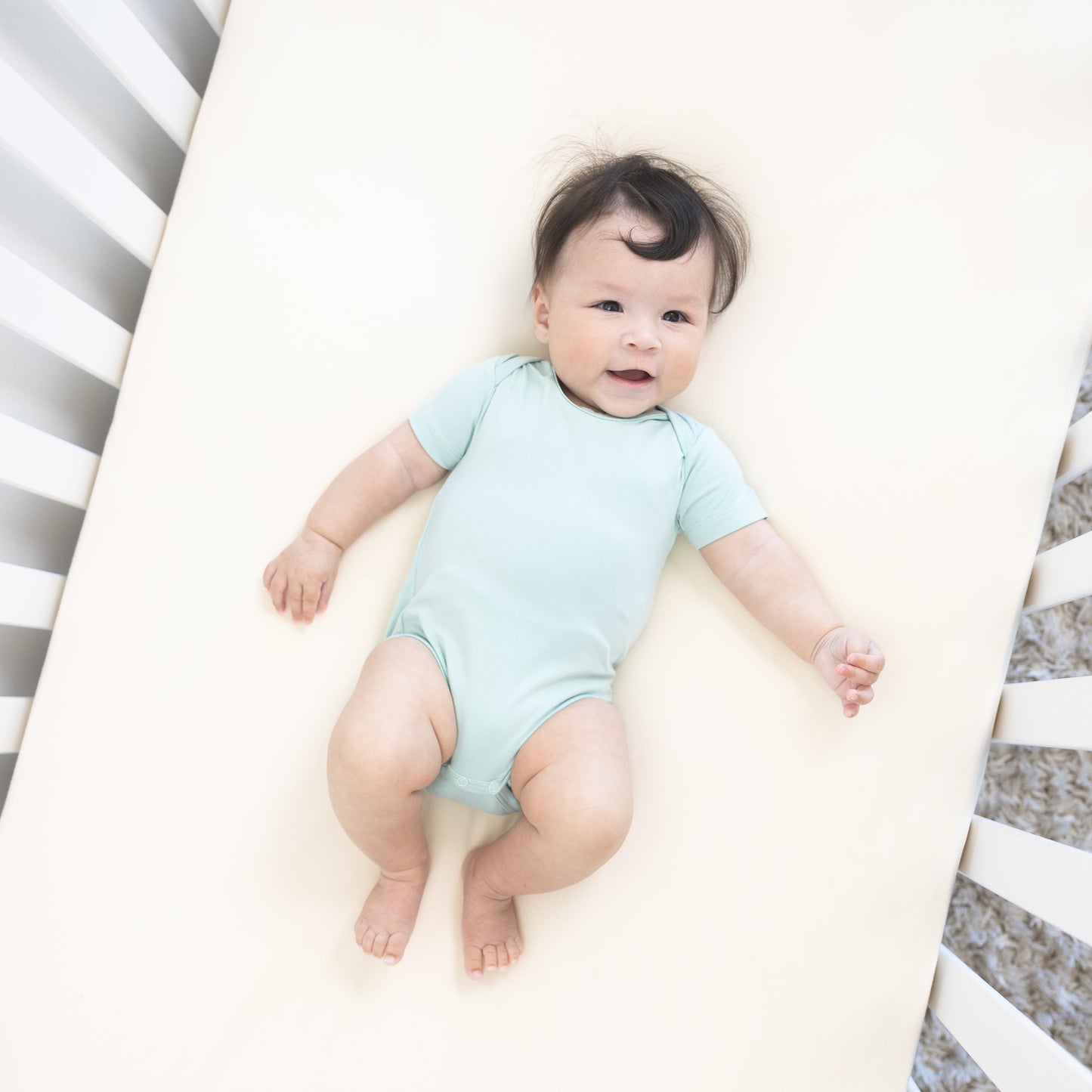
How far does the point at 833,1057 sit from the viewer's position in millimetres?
885

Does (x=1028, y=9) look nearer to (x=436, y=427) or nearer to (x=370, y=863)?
(x=436, y=427)

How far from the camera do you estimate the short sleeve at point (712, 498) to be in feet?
3.11

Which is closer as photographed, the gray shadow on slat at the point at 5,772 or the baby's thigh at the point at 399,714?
the baby's thigh at the point at 399,714

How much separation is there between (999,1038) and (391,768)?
0.60 metres

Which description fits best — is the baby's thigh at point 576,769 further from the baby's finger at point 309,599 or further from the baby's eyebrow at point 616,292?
the baby's eyebrow at point 616,292

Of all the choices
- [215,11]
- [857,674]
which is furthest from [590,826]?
[215,11]

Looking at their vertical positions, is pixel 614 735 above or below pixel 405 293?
below

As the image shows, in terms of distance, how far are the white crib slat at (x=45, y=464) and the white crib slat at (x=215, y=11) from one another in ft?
1.79

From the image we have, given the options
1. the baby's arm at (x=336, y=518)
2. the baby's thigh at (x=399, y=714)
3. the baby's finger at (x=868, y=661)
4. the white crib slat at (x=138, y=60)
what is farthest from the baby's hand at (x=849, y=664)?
the white crib slat at (x=138, y=60)

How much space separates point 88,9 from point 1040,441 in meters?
1.08

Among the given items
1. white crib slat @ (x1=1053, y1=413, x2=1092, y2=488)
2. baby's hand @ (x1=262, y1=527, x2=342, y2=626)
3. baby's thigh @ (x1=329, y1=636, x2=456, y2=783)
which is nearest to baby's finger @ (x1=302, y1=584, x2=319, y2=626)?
baby's hand @ (x1=262, y1=527, x2=342, y2=626)

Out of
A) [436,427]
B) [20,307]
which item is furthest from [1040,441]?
[20,307]

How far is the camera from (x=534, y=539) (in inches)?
35.9

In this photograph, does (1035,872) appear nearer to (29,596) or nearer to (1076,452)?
(1076,452)
